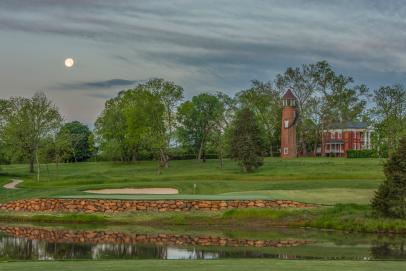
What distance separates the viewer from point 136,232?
3362cm

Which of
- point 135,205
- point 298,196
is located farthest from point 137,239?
point 298,196

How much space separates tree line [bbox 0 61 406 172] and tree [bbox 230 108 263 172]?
119 millimetres

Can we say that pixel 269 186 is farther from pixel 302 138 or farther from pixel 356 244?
pixel 302 138

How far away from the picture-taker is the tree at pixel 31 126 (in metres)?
78.2

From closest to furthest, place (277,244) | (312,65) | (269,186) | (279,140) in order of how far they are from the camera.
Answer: (277,244) → (269,186) → (312,65) → (279,140)

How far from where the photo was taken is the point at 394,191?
35.2 metres

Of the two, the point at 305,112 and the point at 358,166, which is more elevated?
the point at 305,112

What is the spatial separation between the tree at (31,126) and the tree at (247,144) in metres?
22.5

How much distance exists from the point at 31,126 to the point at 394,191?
5319 centimetres

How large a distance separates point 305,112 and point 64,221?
271 feet

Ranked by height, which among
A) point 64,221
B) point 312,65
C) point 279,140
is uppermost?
point 312,65

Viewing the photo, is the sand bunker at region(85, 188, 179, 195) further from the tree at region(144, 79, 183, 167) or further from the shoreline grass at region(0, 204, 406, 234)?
the tree at region(144, 79, 183, 167)

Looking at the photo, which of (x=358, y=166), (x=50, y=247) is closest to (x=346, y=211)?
(x=50, y=247)

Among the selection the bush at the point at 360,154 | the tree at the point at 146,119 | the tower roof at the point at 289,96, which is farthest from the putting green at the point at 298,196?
the tower roof at the point at 289,96
